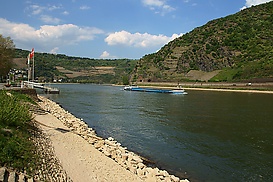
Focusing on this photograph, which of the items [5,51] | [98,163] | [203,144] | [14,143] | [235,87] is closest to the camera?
[14,143]

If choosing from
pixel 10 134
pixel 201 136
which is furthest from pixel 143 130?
pixel 10 134

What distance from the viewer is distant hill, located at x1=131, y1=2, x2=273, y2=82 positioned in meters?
105

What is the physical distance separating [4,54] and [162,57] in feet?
372

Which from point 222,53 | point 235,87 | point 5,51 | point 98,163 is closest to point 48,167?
point 98,163

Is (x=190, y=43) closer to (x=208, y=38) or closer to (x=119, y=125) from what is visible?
(x=208, y=38)

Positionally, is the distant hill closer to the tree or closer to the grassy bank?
the tree

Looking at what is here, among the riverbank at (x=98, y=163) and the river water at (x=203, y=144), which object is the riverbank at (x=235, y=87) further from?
the riverbank at (x=98, y=163)

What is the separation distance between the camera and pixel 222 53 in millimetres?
122000

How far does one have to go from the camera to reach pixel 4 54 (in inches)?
1705

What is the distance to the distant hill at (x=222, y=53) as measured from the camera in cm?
10538

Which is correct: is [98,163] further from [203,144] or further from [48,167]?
[203,144]

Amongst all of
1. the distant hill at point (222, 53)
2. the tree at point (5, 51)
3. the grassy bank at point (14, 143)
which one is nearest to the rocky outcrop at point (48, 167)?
the grassy bank at point (14, 143)

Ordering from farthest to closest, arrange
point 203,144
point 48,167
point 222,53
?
point 222,53, point 203,144, point 48,167

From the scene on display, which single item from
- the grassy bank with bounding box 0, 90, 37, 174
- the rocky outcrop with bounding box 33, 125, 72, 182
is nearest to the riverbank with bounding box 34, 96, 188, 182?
the rocky outcrop with bounding box 33, 125, 72, 182
